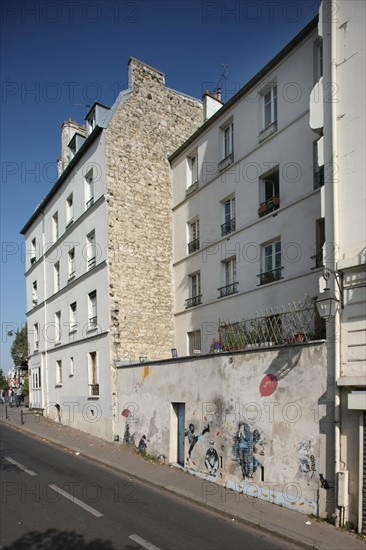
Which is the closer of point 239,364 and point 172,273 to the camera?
point 239,364

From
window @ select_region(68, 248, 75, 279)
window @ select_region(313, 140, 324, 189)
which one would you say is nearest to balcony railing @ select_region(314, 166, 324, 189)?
window @ select_region(313, 140, 324, 189)

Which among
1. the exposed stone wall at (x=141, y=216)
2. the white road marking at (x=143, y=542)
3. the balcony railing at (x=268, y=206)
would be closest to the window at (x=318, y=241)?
the balcony railing at (x=268, y=206)

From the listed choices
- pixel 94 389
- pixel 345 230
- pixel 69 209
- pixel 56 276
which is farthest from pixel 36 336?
pixel 345 230

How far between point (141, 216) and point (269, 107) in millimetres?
6934

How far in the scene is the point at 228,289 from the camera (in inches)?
619

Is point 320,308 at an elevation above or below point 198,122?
below

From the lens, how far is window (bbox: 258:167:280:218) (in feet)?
46.1

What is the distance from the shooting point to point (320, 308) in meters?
8.03

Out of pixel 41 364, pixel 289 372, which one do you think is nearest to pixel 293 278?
pixel 289 372

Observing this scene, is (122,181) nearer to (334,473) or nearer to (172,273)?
(172,273)

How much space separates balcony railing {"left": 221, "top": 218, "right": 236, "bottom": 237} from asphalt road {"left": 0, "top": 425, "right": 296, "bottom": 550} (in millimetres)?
8969

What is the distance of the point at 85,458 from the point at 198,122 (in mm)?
15978

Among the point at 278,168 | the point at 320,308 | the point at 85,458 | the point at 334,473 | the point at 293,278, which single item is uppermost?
the point at 278,168

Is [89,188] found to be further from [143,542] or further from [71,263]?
[143,542]
